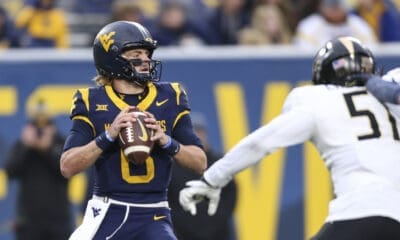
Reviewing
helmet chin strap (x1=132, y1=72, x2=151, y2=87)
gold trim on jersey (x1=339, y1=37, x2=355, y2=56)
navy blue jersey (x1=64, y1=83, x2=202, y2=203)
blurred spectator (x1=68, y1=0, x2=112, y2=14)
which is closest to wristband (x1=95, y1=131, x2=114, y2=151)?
navy blue jersey (x1=64, y1=83, x2=202, y2=203)

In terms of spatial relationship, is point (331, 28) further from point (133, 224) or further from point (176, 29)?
point (133, 224)

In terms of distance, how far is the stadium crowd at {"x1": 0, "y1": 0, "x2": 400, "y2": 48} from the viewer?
12.7 m

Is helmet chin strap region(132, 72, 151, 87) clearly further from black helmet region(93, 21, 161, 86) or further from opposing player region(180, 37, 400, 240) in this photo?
opposing player region(180, 37, 400, 240)

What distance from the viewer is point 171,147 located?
677 cm

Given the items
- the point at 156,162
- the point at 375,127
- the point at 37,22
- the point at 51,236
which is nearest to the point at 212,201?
the point at 156,162

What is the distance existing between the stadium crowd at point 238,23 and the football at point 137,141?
6.07 metres

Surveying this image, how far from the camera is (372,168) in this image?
6852mm

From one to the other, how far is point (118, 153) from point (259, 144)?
751mm

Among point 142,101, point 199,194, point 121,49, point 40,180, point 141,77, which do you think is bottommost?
point 40,180

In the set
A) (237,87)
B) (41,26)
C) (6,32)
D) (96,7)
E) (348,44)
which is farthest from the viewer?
(96,7)

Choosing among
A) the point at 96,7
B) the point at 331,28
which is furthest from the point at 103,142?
the point at 96,7

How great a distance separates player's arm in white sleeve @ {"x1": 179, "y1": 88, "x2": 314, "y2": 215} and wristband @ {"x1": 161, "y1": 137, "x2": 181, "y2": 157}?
0.38 metres

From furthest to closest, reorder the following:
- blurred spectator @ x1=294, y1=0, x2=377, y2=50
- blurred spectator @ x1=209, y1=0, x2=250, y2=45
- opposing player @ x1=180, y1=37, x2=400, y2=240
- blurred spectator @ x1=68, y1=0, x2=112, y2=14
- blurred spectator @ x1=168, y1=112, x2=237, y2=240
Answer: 1. blurred spectator @ x1=68, y1=0, x2=112, y2=14
2. blurred spectator @ x1=209, y1=0, x2=250, y2=45
3. blurred spectator @ x1=294, y1=0, x2=377, y2=50
4. blurred spectator @ x1=168, y1=112, x2=237, y2=240
5. opposing player @ x1=180, y1=37, x2=400, y2=240

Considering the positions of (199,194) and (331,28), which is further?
(331,28)
